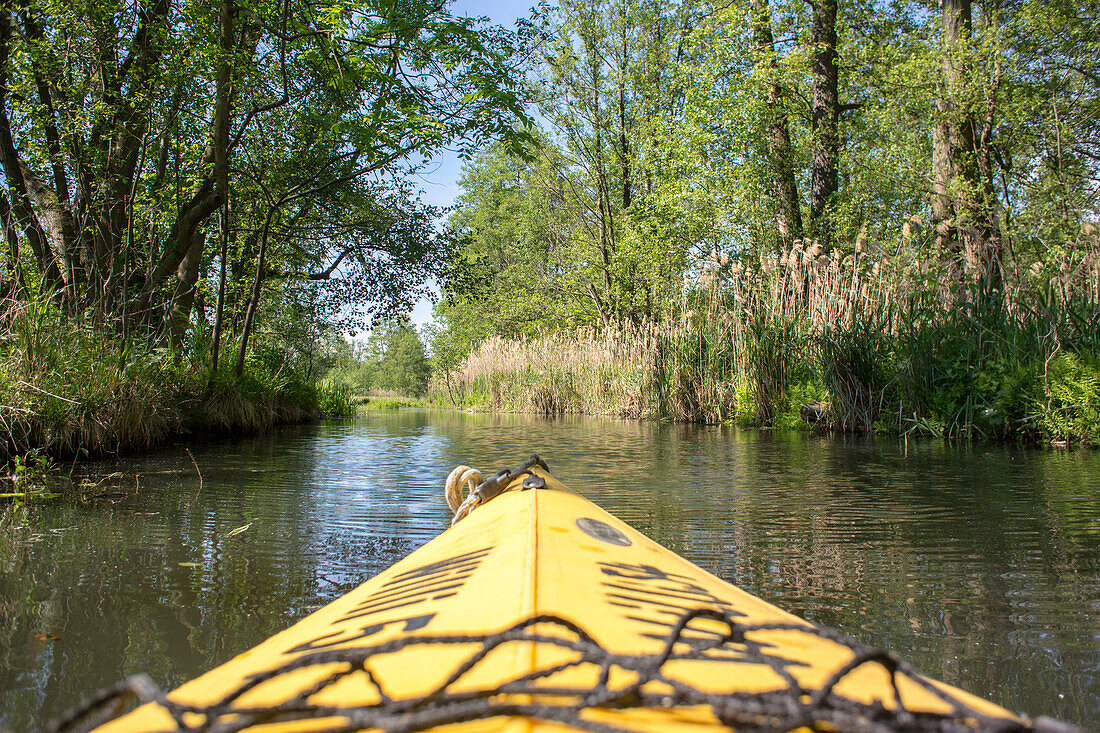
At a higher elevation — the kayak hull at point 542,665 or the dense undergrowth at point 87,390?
the dense undergrowth at point 87,390

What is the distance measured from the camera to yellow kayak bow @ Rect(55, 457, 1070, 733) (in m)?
0.78

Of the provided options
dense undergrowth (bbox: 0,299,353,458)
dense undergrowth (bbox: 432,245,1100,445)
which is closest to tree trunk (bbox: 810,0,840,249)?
dense undergrowth (bbox: 432,245,1100,445)

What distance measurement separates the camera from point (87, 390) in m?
5.89

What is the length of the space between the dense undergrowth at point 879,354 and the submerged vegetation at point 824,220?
3 cm

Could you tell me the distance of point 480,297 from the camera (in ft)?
56.6

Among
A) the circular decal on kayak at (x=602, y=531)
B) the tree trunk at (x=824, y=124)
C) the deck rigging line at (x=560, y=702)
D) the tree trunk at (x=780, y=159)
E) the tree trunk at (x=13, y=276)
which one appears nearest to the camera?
the deck rigging line at (x=560, y=702)

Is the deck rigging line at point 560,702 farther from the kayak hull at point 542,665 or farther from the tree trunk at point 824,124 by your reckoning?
the tree trunk at point 824,124

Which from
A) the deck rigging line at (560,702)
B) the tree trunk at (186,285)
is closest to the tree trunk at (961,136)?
the tree trunk at (186,285)

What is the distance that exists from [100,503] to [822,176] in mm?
14959

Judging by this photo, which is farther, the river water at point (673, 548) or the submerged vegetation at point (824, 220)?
the submerged vegetation at point (824, 220)

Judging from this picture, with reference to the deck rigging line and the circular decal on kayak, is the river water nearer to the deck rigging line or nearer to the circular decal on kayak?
the circular decal on kayak

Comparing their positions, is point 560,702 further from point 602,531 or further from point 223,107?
point 223,107

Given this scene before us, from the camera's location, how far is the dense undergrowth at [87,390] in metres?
5.21

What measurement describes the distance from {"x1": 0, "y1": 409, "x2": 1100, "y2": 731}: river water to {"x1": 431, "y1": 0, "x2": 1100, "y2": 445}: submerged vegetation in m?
1.67
